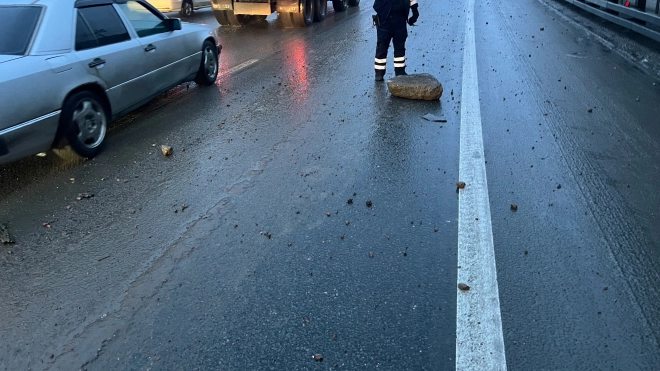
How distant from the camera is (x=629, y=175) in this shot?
4.91 m

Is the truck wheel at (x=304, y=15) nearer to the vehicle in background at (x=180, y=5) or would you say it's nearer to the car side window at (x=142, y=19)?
the vehicle in background at (x=180, y=5)

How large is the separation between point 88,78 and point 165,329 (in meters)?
3.36

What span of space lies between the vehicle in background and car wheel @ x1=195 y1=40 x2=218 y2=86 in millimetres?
9426

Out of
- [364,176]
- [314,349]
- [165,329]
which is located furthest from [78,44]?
[314,349]

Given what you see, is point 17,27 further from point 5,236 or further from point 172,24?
point 172,24

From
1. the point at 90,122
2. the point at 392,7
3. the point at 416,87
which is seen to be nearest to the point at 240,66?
the point at 392,7

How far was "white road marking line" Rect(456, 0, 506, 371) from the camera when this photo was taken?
2.82 m

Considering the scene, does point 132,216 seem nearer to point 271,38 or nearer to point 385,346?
point 385,346

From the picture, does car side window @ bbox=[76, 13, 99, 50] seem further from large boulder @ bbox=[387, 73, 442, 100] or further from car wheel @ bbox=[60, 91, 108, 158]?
large boulder @ bbox=[387, 73, 442, 100]

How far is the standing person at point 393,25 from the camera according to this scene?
8.27 metres

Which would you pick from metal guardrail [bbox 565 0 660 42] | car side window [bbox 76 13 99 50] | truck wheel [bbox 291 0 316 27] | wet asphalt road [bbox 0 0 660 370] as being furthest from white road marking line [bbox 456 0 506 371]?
truck wheel [bbox 291 0 316 27]

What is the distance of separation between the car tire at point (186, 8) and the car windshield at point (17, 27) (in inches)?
541

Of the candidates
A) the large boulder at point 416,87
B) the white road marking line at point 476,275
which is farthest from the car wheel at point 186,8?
the white road marking line at point 476,275

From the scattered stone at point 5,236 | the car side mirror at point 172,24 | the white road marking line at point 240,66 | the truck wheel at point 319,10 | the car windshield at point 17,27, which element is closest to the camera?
the scattered stone at point 5,236
